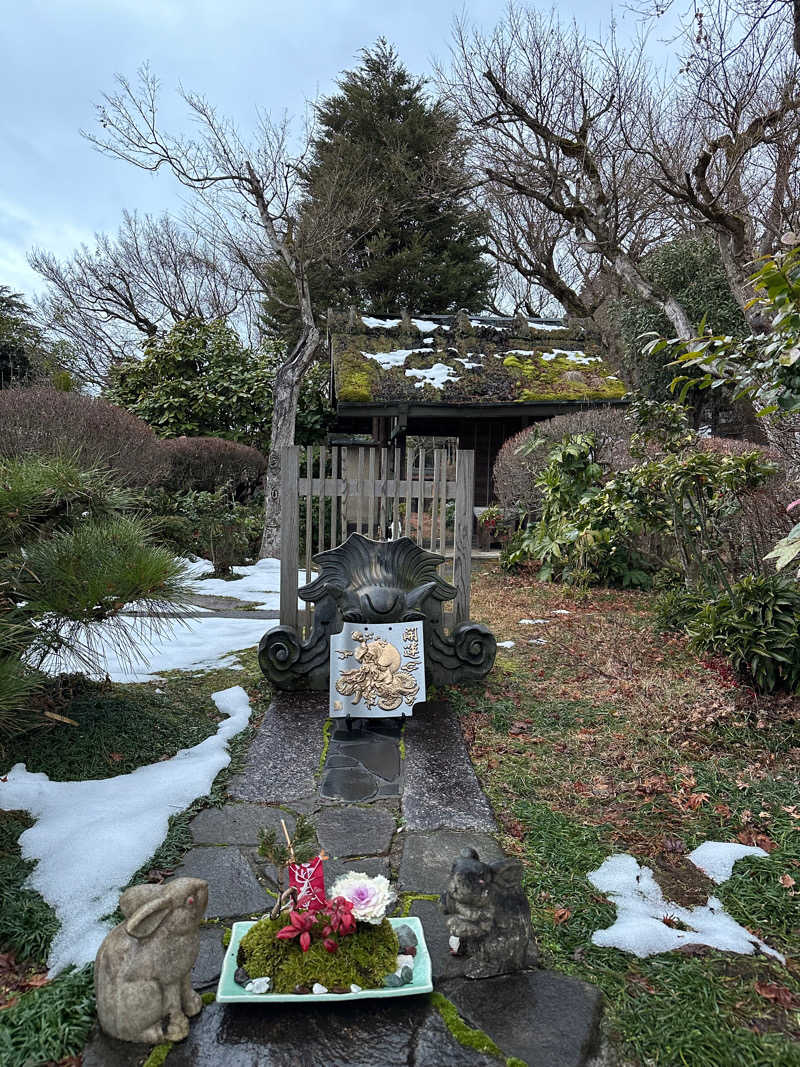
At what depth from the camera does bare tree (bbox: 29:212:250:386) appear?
21078 mm

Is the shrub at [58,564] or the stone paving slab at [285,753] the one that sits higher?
the shrub at [58,564]

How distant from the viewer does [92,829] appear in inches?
106

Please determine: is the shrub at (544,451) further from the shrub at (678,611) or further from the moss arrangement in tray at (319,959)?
the moss arrangement in tray at (319,959)

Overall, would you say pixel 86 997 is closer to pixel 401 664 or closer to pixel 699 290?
pixel 401 664

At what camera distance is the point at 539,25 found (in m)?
12.2

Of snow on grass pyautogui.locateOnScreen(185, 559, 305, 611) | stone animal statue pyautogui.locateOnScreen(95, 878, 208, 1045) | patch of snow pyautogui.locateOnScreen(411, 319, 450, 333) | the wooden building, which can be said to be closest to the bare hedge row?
snow on grass pyautogui.locateOnScreen(185, 559, 305, 611)

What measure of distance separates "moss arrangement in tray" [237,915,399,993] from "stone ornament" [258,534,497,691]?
2558 millimetres

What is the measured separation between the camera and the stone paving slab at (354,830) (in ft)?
8.62

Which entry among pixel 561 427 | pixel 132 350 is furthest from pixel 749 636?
pixel 132 350

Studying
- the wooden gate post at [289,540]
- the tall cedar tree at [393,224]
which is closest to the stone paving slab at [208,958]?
the wooden gate post at [289,540]

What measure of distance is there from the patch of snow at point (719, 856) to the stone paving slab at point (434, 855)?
0.75 metres

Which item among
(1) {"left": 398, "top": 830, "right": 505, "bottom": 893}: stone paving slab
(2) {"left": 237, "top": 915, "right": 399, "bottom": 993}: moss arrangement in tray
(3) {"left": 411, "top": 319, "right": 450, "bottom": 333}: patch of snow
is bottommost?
(1) {"left": 398, "top": 830, "right": 505, "bottom": 893}: stone paving slab

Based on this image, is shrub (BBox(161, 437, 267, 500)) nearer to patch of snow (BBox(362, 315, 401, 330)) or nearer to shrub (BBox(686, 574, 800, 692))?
patch of snow (BBox(362, 315, 401, 330))

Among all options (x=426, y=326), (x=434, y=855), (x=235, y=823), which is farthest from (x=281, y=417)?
(x=434, y=855)
